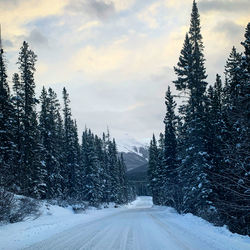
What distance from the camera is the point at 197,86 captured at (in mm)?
23953

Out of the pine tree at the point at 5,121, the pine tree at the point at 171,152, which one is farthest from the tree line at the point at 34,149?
the pine tree at the point at 171,152

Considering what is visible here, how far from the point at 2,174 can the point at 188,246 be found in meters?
Answer: 12.4

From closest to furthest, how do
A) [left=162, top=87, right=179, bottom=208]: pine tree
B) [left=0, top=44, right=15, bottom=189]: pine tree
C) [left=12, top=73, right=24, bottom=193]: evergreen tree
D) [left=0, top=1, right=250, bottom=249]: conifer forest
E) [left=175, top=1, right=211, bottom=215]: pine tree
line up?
1. [left=0, top=1, right=250, bottom=249]: conifer forest
2. [left=175, top=1, right=211, bottom=215]: pine tree
3. [left=0, top=44, right=15, bottom=189]: pine tree
4. [left=12, top=73, right=24, bottom=193]: evergreen tree
5. [left=162, top=87, right=179, bottom=208]: pine tree

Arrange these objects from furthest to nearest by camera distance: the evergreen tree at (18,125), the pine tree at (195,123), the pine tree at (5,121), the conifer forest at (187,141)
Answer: the evergreen tree at (18,125)
the pine tree at (5,121)
the pine tree at (195,123)
the conifer forest at (187,141)

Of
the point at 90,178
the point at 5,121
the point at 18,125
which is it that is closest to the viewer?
the point at 5,121

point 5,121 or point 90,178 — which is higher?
point 5,121

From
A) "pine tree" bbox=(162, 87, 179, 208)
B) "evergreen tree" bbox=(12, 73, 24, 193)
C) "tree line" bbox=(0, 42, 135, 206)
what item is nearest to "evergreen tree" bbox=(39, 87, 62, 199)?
"tree line" bbox=(0, 42, 135, 206)

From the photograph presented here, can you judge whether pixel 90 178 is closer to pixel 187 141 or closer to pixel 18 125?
pixel 18 125

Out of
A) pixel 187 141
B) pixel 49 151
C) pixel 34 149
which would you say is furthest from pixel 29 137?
pixel 187 141

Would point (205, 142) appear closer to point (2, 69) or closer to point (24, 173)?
point (24, 173)

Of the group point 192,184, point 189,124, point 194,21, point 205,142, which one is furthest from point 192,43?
point 192,184

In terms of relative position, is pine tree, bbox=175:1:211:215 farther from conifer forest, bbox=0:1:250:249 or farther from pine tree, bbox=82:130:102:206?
pine tree, bbox=82:130:102:206

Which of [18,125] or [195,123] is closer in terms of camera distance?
[195,123]

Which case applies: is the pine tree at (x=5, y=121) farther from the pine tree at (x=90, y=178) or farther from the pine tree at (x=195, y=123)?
the pine tree at (x=90, y=178)
